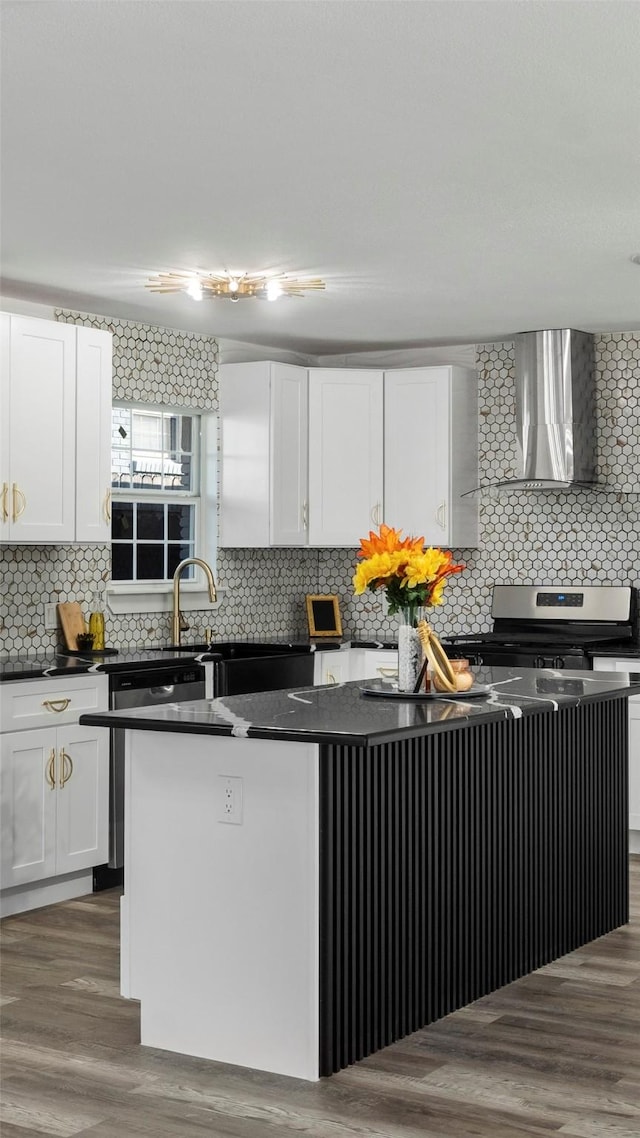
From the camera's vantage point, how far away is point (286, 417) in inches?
272

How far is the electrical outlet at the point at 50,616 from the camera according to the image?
231 inches

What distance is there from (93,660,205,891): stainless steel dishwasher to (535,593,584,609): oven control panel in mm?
2230

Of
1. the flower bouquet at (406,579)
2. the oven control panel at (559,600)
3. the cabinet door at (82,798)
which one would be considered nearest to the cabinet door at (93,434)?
the cabinet door at (82,798)

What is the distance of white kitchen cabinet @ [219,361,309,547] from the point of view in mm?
6828

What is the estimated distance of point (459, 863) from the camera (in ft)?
12.8

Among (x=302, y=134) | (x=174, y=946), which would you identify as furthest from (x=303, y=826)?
Result: (x=302, y=134)

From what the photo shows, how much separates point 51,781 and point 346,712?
2.02 meters

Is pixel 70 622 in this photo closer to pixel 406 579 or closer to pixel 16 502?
pixel 16 502

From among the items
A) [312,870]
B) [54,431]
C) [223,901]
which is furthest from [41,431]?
[312,870]

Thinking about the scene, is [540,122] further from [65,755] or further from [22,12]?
[65,755]

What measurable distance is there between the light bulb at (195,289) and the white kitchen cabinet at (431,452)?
1.80m

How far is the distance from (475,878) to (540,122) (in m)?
2.25

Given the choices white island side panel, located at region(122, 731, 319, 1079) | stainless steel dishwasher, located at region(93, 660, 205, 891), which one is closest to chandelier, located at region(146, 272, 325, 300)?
stainless steel dishwasher, located at region(93, 660, 205, 891)

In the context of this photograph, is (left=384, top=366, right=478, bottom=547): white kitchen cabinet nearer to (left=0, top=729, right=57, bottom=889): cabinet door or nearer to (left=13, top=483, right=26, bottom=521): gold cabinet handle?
(left=13, top=483, right=26, bottom=521): gold cabinet handle
